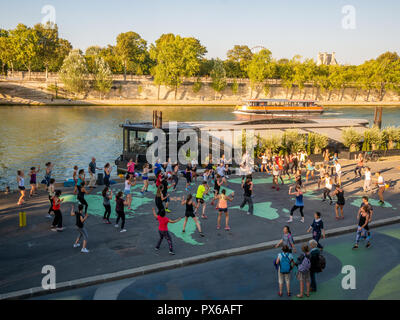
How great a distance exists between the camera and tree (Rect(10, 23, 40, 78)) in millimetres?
88625

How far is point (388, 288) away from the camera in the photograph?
9383 millimetres

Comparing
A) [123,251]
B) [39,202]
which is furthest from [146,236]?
[39,202]

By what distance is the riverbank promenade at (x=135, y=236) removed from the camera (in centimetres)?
1007

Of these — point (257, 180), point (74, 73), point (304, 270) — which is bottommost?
point (257, 180)

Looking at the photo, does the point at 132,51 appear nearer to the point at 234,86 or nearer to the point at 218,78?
the point at 218,78

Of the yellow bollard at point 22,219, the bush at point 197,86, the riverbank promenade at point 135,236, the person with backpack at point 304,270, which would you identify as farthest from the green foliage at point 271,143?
the bush at point 197,86

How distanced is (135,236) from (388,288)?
303 inches

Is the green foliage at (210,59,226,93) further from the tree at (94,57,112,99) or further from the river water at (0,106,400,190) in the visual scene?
the river water at (0,106,400,190)

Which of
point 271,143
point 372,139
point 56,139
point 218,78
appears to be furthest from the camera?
point 218,78

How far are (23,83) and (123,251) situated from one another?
8603 cm

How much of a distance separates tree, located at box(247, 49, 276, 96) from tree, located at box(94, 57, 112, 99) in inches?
1575

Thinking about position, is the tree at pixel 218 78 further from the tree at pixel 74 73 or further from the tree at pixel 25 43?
the tree at pixel 25 43

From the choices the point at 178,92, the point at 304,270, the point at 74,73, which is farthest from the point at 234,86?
the point at 304,270

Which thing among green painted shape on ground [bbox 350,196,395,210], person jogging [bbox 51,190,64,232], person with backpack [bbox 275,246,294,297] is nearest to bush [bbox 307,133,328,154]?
green painted shape on ground [bbox 350,196,395,210]
